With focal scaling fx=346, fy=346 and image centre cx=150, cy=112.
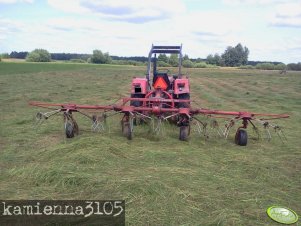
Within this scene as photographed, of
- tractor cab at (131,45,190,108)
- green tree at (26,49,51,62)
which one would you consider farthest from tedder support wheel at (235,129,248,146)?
→ green tree at (26,49,51,62)

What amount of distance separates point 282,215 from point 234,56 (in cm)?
7095

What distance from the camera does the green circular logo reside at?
11.4 feet

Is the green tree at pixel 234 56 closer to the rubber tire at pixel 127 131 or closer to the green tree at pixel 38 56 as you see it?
the green tree at pixel 38 56

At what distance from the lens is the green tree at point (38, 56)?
227ft

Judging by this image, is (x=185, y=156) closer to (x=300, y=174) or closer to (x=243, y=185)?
(x=243, y=185)

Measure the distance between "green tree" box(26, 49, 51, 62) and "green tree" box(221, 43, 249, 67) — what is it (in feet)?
120

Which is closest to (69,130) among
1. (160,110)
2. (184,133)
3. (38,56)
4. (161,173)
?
(160,110)

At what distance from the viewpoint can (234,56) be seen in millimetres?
71500

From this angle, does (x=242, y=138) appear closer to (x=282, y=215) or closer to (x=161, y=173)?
(x=161, y=173)

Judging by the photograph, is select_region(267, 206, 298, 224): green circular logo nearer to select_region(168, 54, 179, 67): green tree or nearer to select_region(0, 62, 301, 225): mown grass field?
select_region(0, 62, 301, 225): mown grass field

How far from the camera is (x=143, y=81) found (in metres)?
8.21

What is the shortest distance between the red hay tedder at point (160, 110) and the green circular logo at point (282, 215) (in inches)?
109

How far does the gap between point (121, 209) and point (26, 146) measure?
3.02 m

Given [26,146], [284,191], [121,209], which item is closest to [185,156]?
[284,191]
